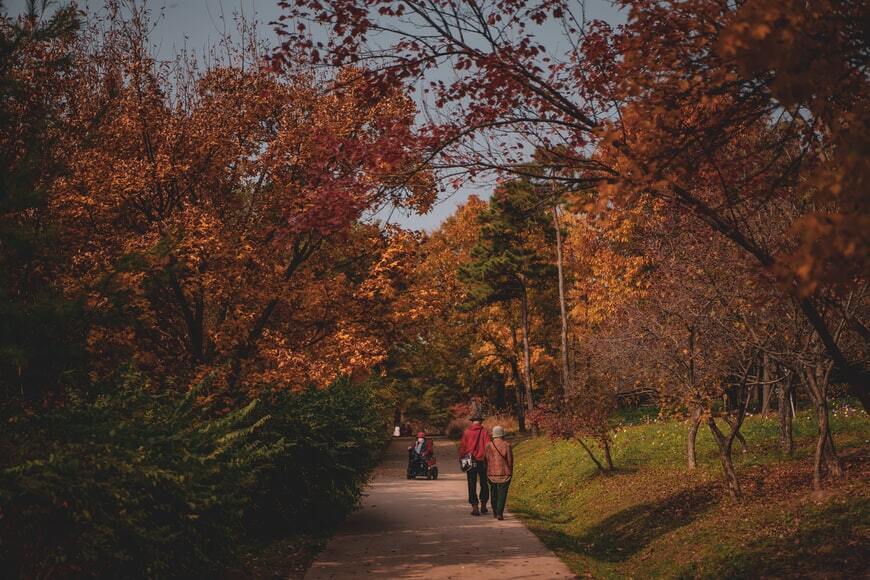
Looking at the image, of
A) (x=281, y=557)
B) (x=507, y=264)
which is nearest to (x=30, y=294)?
(x=281, y=557)

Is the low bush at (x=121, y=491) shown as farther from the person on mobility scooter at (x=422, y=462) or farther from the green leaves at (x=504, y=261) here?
the green leaves at (x=504, y=261)

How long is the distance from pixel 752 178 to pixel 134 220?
32.0ft

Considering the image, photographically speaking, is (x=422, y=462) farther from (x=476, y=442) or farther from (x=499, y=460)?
(x=499, y=460)

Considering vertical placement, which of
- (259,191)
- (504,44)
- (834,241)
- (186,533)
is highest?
(259,191)

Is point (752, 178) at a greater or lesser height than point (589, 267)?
lesser

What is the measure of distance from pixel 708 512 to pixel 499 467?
3.52 m

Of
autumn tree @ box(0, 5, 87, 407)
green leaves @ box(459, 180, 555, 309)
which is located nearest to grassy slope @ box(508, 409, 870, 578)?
autumn tree @ box(0, 5, 87, 407)

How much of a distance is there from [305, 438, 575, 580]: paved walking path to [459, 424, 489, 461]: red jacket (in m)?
1.16

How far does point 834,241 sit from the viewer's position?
10.8 feet

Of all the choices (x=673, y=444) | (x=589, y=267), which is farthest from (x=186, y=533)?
(x=589, y=267)

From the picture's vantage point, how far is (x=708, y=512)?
11.3m

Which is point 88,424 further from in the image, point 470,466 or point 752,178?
point 470,466

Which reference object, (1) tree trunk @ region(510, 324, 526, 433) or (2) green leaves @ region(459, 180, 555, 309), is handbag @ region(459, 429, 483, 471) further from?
(1) tree trunk @ region(510, 324, 526, 433)

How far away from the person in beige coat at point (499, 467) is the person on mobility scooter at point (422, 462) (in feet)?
35.2
